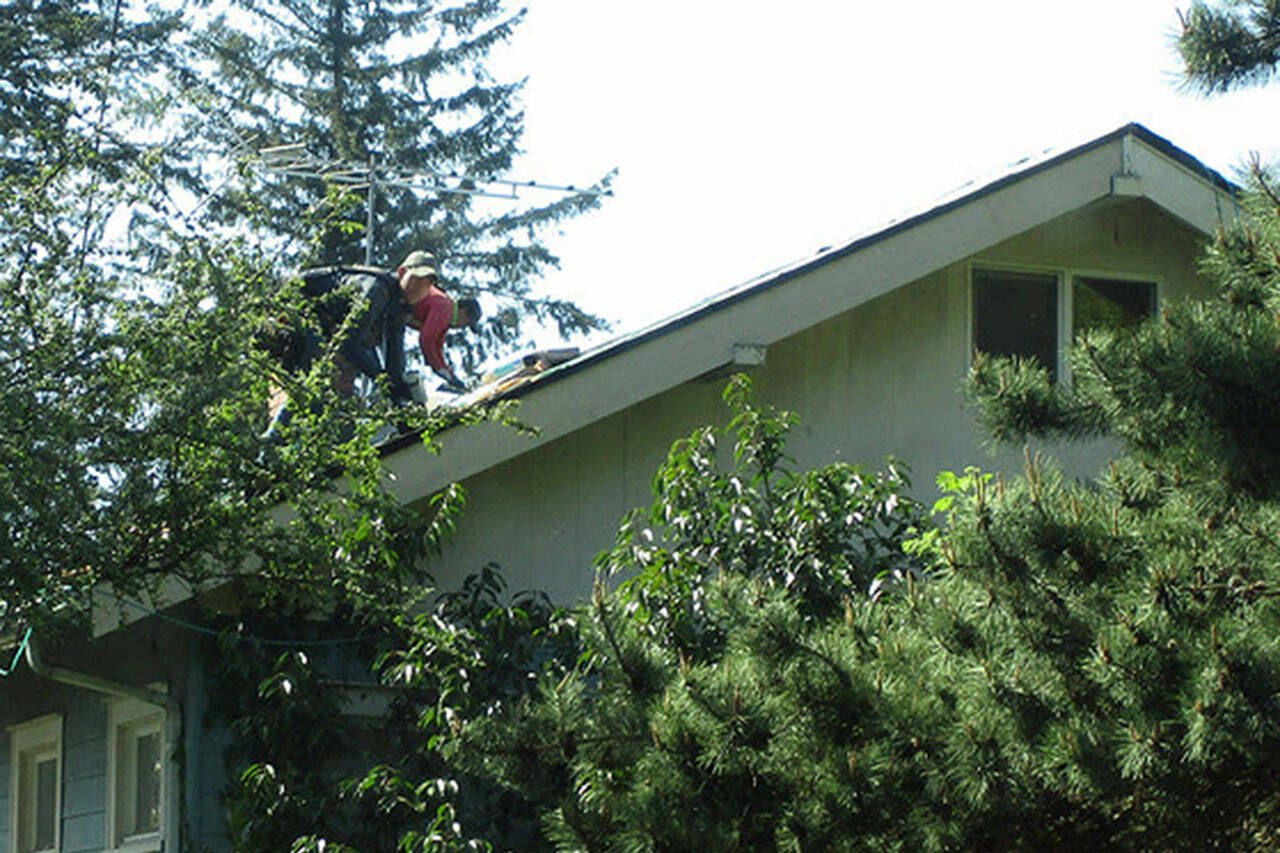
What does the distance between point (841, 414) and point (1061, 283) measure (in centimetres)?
158

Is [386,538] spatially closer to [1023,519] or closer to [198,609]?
[198,609]

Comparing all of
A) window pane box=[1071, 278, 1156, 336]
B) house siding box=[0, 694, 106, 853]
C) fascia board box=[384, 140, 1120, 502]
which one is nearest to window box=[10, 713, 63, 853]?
house siding box=[0, 694, 106, 853]

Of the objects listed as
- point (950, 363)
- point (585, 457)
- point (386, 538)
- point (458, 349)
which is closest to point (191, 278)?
point (386, 538)

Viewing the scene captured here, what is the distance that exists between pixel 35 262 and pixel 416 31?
2874 centimetres

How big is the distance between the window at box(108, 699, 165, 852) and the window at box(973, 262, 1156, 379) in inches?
194

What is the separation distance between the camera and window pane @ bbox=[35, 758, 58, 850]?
44.5 ft

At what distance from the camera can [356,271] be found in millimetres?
12469

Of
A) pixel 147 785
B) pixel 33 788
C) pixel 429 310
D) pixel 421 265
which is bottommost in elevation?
pixel 147 785

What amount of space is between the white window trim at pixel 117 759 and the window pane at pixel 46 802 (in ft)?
A: 4.24

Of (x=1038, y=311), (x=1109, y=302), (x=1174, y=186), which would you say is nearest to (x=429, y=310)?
(x=1038, y=311)

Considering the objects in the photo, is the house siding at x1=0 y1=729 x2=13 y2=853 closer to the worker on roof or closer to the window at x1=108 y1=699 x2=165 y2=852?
the window at x1=108 y1=699 x2=165 y2=852

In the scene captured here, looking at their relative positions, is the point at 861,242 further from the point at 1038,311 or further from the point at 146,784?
the point at 146,784

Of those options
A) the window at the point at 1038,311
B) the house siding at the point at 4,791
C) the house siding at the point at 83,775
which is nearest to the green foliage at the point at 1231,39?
the window at the point at 1038,311

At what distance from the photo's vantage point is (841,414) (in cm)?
1246
